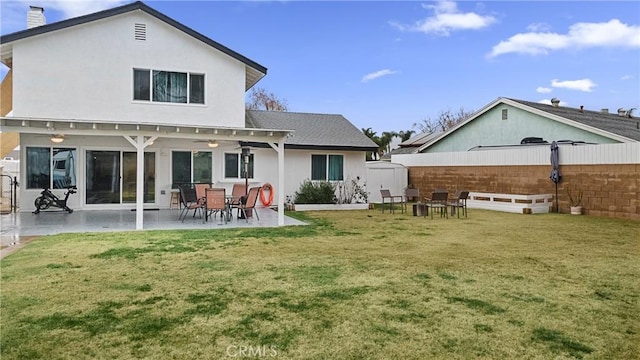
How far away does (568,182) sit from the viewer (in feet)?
47.9

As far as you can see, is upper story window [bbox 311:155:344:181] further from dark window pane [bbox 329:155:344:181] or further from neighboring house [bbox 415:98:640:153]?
neighboring house [bbox 415:98:640:153]

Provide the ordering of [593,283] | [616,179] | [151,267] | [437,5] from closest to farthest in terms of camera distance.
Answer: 1. [593,283]
2. [151,267]
3. [616,179]
4. [437,5]

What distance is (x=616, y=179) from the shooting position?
13203 millimetres

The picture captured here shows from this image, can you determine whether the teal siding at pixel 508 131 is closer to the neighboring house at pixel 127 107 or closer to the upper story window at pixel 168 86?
the neighboring house at pixel 127 107

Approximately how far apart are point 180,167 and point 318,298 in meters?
11.3

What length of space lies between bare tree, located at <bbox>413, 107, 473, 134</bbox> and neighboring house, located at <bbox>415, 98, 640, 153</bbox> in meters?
18.9

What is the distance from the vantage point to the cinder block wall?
12.9m

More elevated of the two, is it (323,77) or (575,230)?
(323,77)

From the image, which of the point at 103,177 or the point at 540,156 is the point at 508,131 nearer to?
the point at 540,156

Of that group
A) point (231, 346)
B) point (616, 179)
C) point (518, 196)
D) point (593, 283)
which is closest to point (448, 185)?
point (518, 196)

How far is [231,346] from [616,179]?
13.8 meters

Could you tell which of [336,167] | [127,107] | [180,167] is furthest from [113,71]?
[336,167]

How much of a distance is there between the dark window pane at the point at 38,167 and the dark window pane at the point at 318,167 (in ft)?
29.9

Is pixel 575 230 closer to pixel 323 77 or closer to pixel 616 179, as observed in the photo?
pixel 616 179
